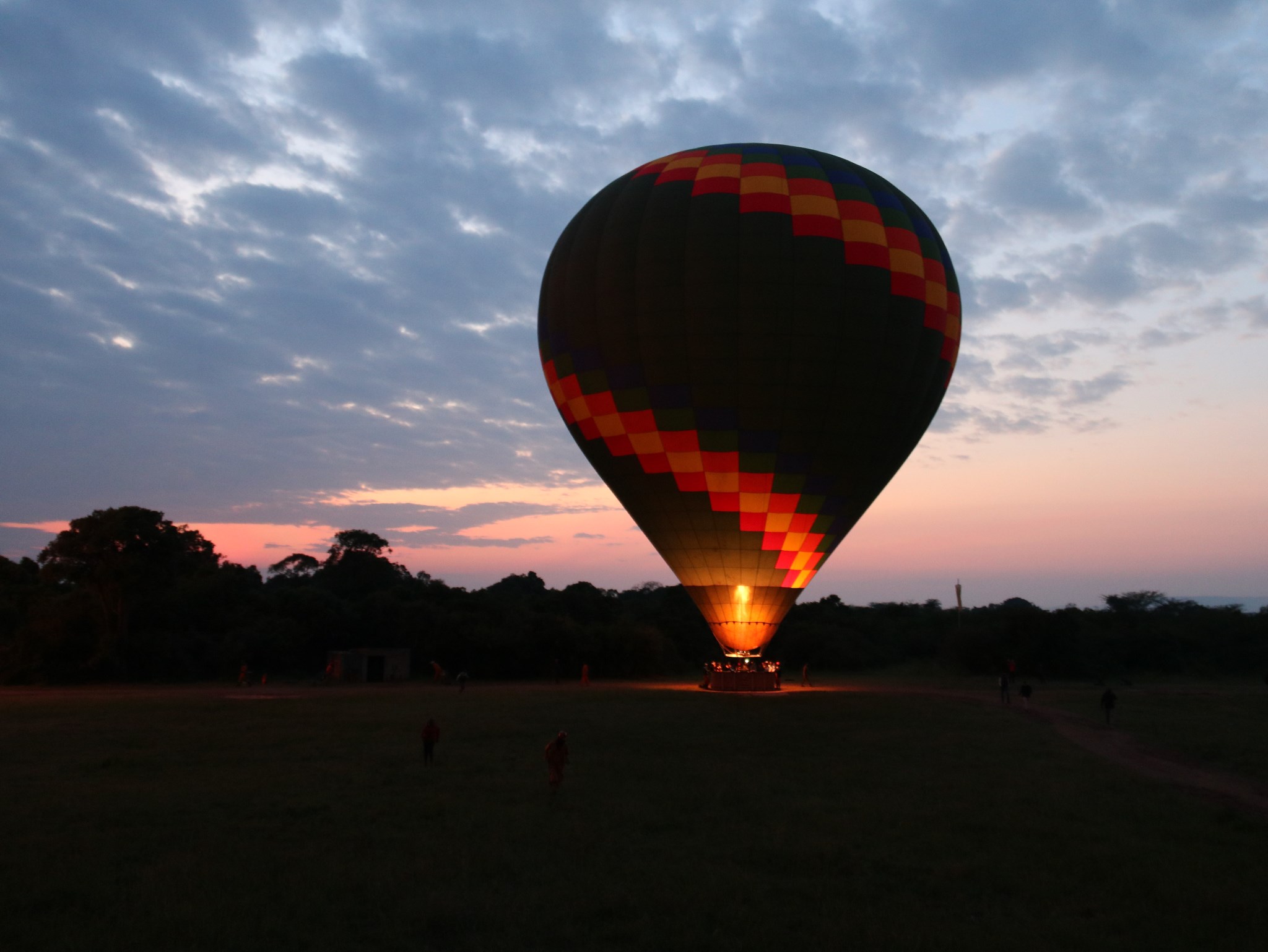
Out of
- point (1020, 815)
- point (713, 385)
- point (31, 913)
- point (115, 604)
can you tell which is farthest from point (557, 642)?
point (31, 913)

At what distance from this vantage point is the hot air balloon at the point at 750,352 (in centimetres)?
2277

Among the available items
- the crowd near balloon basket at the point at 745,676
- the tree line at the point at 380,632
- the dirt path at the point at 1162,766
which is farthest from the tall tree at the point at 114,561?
the dirt path at the point at 1162,766

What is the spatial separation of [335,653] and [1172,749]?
28.6m

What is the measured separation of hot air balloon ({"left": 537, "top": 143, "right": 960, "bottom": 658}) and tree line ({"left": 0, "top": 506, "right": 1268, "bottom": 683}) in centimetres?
1658

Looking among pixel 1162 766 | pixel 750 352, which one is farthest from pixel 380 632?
pixel 1162 766

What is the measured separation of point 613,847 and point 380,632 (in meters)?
34.9

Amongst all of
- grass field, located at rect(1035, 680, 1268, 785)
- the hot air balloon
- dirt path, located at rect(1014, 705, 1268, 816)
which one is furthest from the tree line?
dirt path, located at rect(1014, 705, 1268, 816)

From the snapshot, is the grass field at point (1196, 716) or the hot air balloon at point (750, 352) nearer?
the grass field at point (1196, 716)

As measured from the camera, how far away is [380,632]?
139 ft

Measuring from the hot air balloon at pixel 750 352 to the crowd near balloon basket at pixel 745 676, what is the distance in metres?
1.27

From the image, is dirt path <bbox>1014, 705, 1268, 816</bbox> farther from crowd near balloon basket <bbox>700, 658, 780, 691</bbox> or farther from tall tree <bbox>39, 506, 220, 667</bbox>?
tall tree <bbox>39, 506, 220, 667</bbox>

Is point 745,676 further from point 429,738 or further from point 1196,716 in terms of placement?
point 429,738

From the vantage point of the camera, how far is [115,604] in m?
37.3

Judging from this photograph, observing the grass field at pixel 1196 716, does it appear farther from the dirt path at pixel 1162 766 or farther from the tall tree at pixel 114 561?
the tall tree at pixel 114 561
